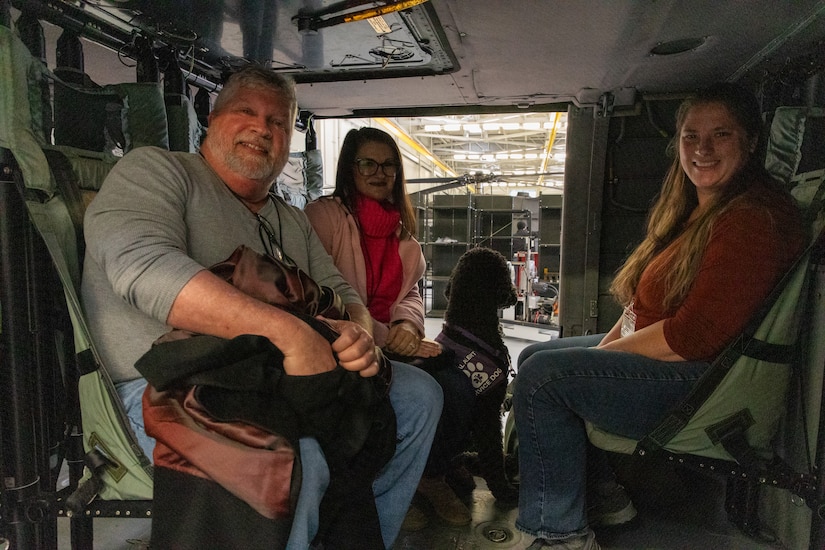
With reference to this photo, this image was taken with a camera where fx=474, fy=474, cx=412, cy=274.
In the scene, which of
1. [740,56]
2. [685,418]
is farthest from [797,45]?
[685,418]

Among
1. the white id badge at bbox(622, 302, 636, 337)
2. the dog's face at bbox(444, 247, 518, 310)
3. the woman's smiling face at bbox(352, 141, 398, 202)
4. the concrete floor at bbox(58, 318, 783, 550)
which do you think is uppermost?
the woman's smiling face at bbox(352, 141, 398, 202)

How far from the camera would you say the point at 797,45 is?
1842mm

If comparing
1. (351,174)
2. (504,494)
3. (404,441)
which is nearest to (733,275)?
(404,441)

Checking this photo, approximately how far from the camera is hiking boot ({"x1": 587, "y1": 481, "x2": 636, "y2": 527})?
1679mm

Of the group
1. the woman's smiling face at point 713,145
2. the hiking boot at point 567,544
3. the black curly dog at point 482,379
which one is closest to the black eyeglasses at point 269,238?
the black curly dog at point 482,379

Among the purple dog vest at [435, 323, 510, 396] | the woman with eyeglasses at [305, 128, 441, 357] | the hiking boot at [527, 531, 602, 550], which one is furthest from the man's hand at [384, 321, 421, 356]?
the hiking boot at [527, 531, 602, 550]

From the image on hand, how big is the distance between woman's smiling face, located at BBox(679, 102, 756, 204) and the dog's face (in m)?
0.76

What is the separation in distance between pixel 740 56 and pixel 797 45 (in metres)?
0.19

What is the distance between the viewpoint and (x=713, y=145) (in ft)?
4.86

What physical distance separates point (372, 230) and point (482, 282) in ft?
1.64

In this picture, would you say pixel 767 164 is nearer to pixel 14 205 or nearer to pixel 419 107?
pixel 419 107

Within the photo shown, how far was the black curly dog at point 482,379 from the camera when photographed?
1.77 metres

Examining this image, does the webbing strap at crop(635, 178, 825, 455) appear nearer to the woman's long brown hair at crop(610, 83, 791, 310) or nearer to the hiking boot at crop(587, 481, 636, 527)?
the woman's long brown hair at crop(610, 83, 791, 310)

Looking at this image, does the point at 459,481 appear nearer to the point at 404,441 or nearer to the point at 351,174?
the point at 404,441
